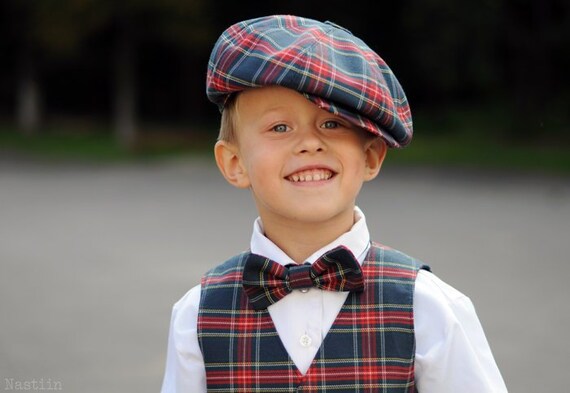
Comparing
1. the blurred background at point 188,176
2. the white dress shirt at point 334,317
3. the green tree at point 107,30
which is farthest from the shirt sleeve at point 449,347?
the green tree at point 107,30

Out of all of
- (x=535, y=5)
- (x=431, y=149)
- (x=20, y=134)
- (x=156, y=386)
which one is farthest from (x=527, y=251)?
(x=20, y=134)

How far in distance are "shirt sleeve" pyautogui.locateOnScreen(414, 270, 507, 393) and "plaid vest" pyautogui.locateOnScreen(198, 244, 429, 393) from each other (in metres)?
0.02

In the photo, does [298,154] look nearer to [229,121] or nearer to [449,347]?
[229,121]

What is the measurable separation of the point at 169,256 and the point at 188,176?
5.89 meters

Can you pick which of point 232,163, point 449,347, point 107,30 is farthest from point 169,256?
point 107,30

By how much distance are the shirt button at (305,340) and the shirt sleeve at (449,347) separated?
214 mm

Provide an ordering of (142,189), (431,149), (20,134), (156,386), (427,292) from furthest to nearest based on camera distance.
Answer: (20,134) → (431,149) → (142,189) → (156,386) → (427,292)

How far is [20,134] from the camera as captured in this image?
17.9 meters

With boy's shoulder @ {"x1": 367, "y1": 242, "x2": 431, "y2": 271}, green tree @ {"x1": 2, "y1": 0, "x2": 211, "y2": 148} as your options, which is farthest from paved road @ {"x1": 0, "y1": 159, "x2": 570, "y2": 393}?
green tree @ {"x1": 2, "y1": 0, "x2": 211, "y2": 148}

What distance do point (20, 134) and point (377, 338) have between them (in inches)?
669

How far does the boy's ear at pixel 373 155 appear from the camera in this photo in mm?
1899

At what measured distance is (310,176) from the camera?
5.95 ft

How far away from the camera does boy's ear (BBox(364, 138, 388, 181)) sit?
1899mm

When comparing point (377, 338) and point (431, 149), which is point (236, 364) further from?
point (431, 149)
